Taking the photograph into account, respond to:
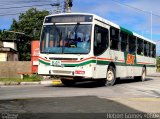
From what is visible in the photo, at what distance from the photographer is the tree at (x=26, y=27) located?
66.9 metres

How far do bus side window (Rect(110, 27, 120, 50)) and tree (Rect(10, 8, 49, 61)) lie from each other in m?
45.5

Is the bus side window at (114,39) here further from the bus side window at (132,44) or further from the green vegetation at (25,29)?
the green vegetation at (25,29)

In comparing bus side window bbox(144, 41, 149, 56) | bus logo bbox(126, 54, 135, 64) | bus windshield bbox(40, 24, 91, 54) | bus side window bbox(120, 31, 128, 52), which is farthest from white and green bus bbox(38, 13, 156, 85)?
bus side window bbox(144, 41, 149, 56)

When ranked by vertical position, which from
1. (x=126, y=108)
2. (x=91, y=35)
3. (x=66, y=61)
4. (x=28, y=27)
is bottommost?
(x=126, y=108)

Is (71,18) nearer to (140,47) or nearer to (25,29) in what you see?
(140,47)

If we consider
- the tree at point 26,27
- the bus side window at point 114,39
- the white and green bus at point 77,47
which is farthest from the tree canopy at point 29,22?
the white and green bus at point 77,47

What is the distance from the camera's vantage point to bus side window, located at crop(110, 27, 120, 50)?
19733mm

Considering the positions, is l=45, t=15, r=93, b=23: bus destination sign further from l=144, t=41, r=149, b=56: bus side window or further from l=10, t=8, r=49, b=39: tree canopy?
l=10, t=8, r=49, b=39: tree canopy

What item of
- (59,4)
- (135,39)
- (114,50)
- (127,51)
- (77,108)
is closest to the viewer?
(77,108)

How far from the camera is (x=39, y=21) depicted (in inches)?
2729

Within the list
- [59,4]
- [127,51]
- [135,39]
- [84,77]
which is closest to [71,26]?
[84,77]

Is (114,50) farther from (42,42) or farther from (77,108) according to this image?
(77,108)

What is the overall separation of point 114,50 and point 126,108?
31.8ft

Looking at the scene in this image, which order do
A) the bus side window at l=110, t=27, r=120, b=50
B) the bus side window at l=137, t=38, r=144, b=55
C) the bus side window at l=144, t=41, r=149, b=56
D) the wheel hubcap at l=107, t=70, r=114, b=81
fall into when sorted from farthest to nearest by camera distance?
1. the bus side window at l=144, t=41, r=149, b=56
2. the bus side window at l=137, t=38, r=144, b=55
3. the bus side window at l=110, t=27, r=120, b=50
4. the wheel hubcap at l=107, t=70, r=114, b=81
